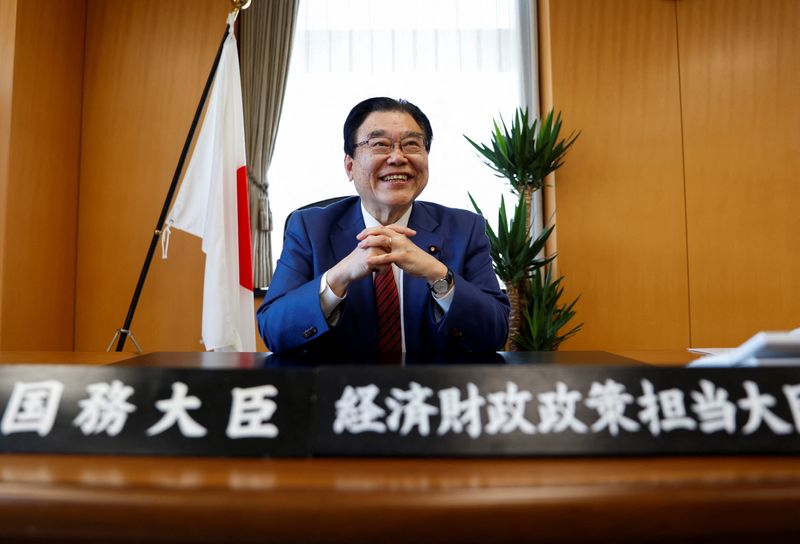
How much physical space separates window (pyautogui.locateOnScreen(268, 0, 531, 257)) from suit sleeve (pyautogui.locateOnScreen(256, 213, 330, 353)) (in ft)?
7.84

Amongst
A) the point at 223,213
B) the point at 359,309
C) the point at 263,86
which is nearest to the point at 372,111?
the point at 359,309

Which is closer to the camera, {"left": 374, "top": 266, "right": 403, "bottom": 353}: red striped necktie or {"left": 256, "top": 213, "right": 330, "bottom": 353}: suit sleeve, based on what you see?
{"left": 256, "top": 213, "right": 330, "bottom": 353}: suit sleeve

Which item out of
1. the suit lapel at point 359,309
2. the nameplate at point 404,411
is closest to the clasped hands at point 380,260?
the suit lapel at point 359,309

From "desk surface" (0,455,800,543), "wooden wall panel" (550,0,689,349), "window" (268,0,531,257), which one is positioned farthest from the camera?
"window" (268,0,531,257)

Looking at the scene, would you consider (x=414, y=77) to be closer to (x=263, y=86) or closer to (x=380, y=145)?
(x=263, y=86)

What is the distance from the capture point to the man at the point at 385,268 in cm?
145

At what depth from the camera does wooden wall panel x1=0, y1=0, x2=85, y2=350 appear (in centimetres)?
326

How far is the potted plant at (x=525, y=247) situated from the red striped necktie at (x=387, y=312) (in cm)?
178

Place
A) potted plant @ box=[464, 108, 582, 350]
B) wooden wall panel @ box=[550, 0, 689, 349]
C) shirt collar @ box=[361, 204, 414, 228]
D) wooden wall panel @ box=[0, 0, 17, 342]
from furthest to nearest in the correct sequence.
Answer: wooden wall panel @ box=[550, 0, 689, 349], potted plant @ box=[464, 108, 582, 350], wooden wall panel @ box=[0, 0, 17, 342], shirt collar @ box=[361, 204, 414, 228]

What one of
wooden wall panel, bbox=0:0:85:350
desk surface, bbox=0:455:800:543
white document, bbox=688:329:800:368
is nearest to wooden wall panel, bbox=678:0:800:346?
white document, bbox=688:329:800:368

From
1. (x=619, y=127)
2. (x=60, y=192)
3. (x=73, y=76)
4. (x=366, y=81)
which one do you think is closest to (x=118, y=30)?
(x=73, y=76)

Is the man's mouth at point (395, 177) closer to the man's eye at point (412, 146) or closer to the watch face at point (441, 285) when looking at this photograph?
the man's eye at point (412, 146)

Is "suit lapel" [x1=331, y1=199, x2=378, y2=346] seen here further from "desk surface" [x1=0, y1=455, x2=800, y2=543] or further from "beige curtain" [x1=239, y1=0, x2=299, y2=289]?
"beige curtain" [x1=239, y1=0, x2=299, y2=289]

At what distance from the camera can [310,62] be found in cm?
406
